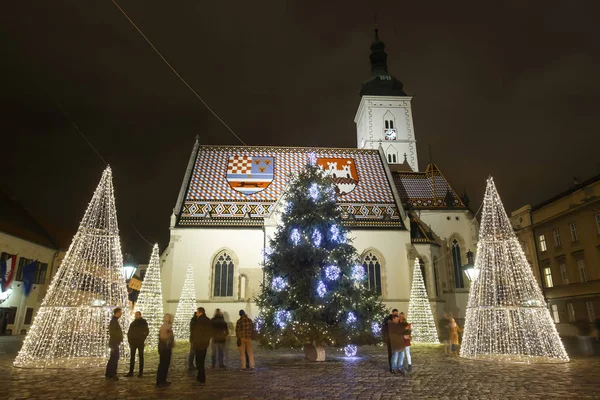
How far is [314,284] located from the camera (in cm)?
1404

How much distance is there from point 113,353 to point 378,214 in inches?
781

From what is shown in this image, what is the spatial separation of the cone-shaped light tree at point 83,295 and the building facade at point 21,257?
1449 cm

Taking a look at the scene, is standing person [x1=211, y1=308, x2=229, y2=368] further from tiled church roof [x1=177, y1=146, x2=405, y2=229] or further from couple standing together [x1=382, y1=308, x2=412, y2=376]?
tiled church roof [x1=177, y1=146, x2=405, y2=229]

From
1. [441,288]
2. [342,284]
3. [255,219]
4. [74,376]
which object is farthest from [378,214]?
[74,376]

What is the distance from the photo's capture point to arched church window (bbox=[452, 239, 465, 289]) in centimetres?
2775

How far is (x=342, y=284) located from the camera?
13.9m

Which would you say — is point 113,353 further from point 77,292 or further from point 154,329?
point 154,329

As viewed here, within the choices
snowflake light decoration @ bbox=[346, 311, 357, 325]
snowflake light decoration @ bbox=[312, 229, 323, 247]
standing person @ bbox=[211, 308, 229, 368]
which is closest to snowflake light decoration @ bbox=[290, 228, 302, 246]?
snowflake light decoration @ bbox=[312, 229, 323, 247]

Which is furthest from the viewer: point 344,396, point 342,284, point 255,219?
point 255,219

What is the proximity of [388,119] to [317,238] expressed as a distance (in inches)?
1667

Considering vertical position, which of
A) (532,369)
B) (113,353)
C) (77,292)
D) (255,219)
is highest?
(255,219)

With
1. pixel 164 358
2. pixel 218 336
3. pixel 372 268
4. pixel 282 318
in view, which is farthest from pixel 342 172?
pixel 164 358

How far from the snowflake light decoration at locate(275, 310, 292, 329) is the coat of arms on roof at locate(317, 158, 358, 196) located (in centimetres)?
1548

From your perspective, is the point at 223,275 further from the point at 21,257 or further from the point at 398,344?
the point at 398,344
